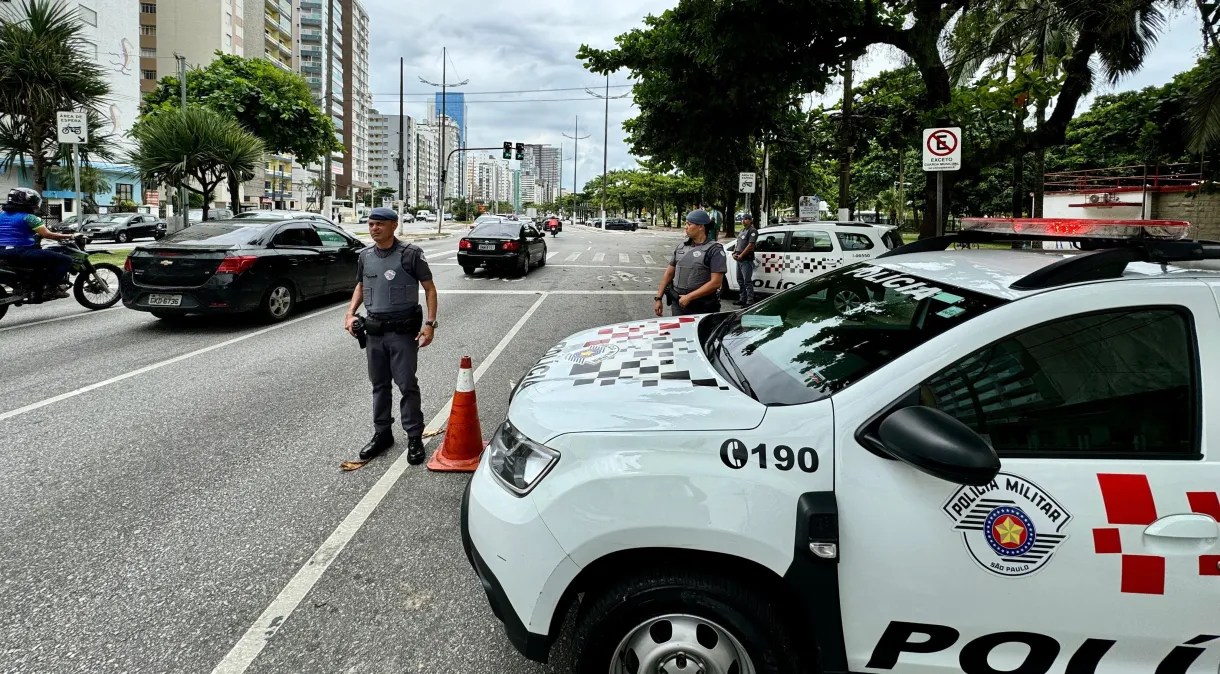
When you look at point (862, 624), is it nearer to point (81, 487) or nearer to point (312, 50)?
point (81, 487)

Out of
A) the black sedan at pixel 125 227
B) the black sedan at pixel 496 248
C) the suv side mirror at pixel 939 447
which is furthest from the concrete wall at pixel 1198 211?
the black sedan at pixel 125 227

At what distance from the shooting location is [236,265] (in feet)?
30.2

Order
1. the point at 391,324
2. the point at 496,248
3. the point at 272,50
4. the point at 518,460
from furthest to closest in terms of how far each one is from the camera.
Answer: the point at 272,50 < the point at 496,248 < the point at 391,324 < the point at 518,460

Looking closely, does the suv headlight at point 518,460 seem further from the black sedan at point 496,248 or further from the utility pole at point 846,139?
the utility pole at point 846,139

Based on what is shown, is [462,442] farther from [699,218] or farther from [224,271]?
[224,271]

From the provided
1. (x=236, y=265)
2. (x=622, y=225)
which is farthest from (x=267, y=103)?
(x=622, y=225)

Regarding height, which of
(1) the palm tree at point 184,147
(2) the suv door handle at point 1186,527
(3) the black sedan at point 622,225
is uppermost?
(3) the black sedan at point 622,225

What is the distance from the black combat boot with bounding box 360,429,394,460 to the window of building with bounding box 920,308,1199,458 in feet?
12.5

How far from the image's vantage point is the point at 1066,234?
9.95 feet

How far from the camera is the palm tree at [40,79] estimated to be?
1487 cm

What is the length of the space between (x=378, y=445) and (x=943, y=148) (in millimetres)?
7911

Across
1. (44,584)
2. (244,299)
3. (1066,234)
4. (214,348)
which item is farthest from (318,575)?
(244,299)

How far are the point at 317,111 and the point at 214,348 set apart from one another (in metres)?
24.3

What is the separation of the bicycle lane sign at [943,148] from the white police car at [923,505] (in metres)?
7.52
